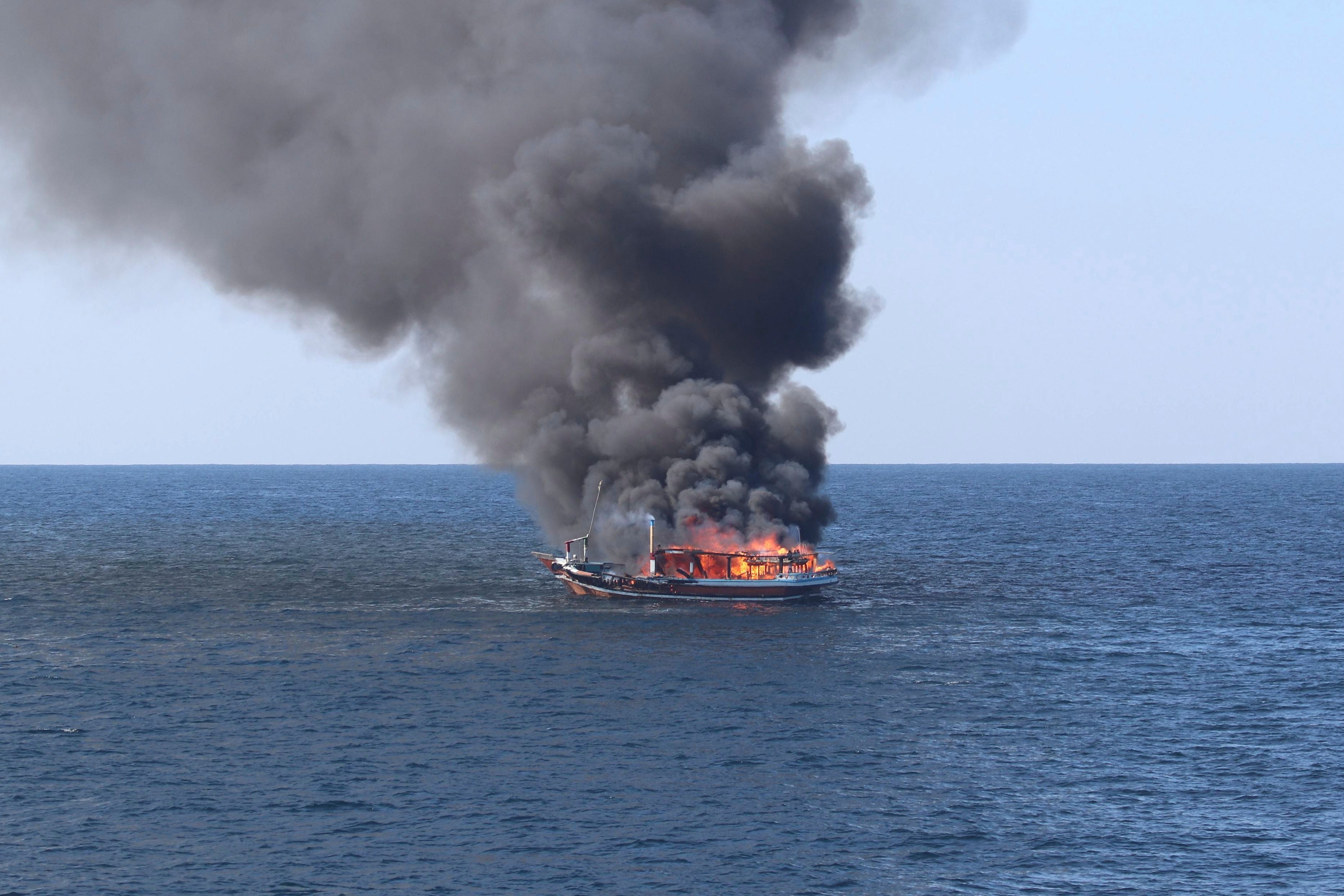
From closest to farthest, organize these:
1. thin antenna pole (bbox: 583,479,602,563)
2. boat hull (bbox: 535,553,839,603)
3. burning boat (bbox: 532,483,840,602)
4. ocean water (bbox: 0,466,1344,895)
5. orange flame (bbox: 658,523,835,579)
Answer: ocean water (bbox: 0,466,1344,895)
boat hull (bbox: 535,553,839,603)
burning boat (bbox: 532,483,840,602)
orange flame (bbox: 658,523,835,579)
thin antenna pole (bbox: 583,479,602,563)

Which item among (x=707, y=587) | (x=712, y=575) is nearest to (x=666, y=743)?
(x=707, y=587)

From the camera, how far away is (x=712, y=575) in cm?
10712

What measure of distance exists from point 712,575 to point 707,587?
259 centimetres

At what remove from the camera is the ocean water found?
48312mm

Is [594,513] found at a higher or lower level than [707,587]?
higher

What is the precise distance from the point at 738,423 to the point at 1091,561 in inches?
2263

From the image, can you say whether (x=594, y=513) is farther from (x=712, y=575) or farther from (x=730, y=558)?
(x=730, y=558)

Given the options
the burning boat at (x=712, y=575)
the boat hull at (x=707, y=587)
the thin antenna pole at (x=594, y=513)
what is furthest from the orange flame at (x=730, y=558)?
the thin antenna pole at (x=594, y=513)

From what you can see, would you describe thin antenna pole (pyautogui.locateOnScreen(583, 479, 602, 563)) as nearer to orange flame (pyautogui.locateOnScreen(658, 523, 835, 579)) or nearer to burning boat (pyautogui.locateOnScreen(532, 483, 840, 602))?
burning boat (pyautogui.locateOnScreen(532, 483, 840, 602))

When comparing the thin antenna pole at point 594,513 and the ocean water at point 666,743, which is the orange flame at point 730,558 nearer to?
the ocean water at point 666,743

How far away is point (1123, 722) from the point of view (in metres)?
68.0

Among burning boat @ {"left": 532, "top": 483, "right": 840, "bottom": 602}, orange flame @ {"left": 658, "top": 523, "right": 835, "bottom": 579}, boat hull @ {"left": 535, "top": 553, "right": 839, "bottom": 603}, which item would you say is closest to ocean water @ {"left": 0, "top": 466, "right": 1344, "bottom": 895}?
boat hull @ {"left": 535, "top": 553, "right": 839, "bottom": 603}

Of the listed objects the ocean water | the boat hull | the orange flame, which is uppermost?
the orange flame

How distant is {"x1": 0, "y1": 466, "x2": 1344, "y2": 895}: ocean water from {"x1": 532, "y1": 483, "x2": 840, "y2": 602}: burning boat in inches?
64.5
